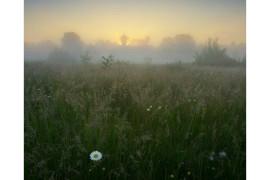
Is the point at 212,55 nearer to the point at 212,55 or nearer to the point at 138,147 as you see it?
the point at 212,55

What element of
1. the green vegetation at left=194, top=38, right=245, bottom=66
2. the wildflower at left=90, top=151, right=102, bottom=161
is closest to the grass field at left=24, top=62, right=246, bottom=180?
the wildflower at left=90, top=151, right=102, bottom=161

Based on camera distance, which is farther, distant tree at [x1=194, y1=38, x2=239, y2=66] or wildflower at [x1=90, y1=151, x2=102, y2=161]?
distant tree at [x1=194, y1=38, x2=239, y2=66]

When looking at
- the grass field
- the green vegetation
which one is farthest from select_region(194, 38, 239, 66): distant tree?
the grass field

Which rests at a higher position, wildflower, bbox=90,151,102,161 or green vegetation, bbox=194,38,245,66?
green vegetation, bbox=194,38,245,66

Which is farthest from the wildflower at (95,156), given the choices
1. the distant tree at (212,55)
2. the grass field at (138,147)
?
the distant tree at (212,55)

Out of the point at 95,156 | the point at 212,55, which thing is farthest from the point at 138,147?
the point at 212,55

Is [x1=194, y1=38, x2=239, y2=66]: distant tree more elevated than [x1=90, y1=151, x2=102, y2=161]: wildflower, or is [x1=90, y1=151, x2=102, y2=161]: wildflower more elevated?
[x1=194, y1=38, x2=239, y2=66]: distant tree

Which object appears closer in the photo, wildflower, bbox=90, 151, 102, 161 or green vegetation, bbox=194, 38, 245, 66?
wildflower, bbox=90, 151, 102, 161

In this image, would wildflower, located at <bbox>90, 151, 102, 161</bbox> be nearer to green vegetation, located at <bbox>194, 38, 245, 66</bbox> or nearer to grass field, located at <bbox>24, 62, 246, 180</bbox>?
grass field, located at <bbox>24, 62, 246, 180</bbox>

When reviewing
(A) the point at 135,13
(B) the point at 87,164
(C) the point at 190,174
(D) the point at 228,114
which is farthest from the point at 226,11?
(B) the point at 87,164

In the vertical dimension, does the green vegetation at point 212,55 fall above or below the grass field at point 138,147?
above

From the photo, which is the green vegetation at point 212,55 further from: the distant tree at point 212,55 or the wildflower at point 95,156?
the wildflower at point 95,156

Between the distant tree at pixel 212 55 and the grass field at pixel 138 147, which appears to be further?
the distant tree at pixel 212 55
